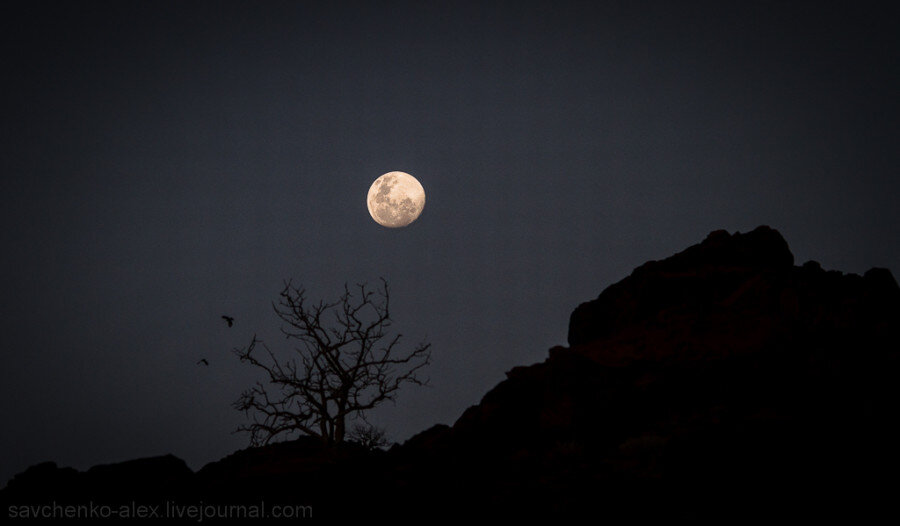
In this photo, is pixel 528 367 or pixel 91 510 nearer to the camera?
pixel 91 510

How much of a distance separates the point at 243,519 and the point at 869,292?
819 inches

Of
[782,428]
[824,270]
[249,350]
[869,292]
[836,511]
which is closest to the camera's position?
[836,511]

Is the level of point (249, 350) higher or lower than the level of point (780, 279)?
higher

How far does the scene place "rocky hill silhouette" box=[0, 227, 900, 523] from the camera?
10406 mm

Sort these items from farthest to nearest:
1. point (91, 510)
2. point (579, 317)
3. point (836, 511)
Answer: 1. point (579, 317)
2. point (91, 510)
3. point (836, 511)

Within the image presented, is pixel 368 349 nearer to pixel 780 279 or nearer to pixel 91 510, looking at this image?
pixel 91 510

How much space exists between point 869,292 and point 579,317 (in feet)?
36.5

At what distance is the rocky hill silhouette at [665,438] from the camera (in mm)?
10406

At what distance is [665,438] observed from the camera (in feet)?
40.3

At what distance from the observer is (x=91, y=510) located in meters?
13.9

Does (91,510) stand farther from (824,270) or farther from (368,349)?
(824,270)

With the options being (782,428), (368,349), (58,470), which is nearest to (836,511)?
(782,428)

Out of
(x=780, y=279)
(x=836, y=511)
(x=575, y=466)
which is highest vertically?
(x=780, y=279)

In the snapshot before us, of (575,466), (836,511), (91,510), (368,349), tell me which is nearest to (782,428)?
(836,511)
